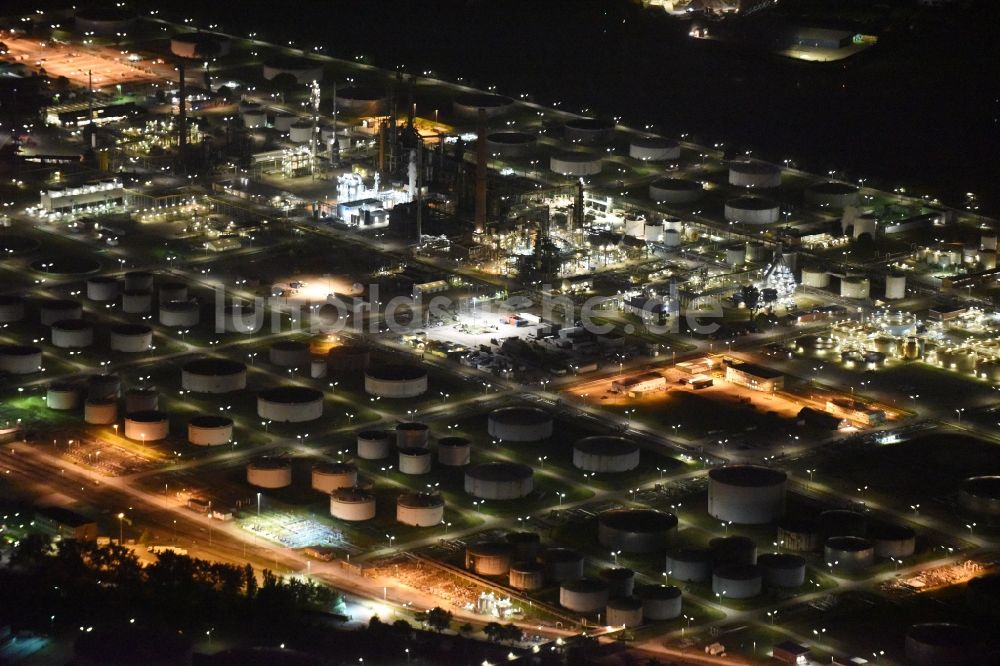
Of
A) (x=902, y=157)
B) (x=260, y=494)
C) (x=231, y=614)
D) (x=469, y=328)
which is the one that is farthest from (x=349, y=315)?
(x=902, y=157)

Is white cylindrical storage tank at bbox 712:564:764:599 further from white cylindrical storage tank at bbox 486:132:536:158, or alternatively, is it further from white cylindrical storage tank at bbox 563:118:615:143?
white cylindrical storage tank at bbox 563:118:615:143

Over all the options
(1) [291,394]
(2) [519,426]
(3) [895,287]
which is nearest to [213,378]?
(1) [291,394]

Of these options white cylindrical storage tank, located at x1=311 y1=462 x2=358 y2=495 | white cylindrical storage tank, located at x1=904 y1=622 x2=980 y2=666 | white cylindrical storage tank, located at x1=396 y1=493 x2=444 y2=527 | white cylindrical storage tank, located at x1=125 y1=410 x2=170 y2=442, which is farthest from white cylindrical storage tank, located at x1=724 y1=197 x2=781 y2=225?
white cylindrical storage tank, located at x1=904 y1=622 x2=980 y2=666

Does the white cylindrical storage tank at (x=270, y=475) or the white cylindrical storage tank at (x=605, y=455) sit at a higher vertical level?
the white cylindrical storage tank at (x=605, y=455)

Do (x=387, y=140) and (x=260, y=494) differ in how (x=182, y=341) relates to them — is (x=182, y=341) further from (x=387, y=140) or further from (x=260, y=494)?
(x=387, y=140)

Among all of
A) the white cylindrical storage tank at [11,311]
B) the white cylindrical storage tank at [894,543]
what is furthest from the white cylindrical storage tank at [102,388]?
the white cylindrical storage tank at [894,543]

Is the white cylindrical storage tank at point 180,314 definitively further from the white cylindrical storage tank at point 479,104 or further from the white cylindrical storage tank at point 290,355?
the white cylindrical storage tank at point 479,104

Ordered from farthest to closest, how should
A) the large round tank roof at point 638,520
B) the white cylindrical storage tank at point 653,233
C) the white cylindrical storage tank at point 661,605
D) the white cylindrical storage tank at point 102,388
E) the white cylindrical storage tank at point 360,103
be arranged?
the white cylindrical storage tank at point 360,103, the white cylindrical storage tank at point 653,233, the white cylindrical storage tank at point 102,388, the large round tank roof at point 638,520, the white cylindrical storage tank at point 661,605
